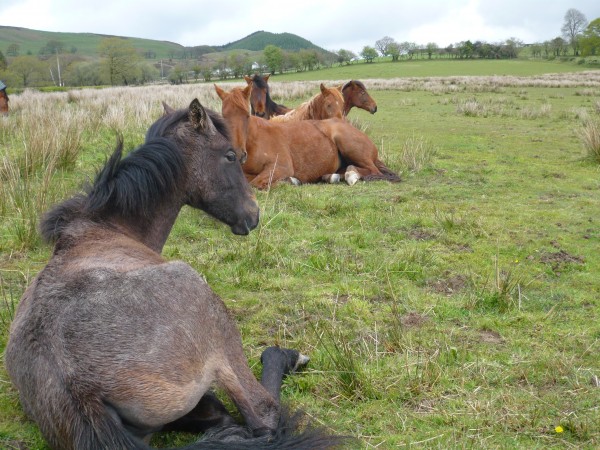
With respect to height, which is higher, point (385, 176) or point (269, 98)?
point (269, 98)

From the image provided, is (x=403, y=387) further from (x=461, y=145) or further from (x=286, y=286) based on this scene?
(x=461, y=145)

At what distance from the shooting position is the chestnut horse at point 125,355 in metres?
2.49

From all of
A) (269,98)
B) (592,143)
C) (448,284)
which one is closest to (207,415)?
(448,284)

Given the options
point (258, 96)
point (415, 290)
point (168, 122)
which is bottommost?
point (415, 290)

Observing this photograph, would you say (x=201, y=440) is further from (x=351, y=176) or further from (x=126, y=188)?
(x=351, y=176)

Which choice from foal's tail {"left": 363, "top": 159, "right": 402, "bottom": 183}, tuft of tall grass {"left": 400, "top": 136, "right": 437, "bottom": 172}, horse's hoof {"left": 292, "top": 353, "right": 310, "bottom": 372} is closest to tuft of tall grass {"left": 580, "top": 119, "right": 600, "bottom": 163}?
tuft of tall grass {"left": 400, "top": 136, "right": 437, "bottom": 172}

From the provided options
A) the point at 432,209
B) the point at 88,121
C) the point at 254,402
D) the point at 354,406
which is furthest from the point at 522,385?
the point at 88,121

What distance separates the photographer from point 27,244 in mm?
6164

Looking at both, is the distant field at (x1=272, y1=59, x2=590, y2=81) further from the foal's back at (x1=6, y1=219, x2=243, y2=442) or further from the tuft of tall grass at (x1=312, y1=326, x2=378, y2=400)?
the foal's back at (x1=6, y1=219, x2=243, y2=442)

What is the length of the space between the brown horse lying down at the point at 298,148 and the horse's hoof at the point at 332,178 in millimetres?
38

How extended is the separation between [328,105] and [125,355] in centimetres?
1160

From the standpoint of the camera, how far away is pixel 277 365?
367 cm

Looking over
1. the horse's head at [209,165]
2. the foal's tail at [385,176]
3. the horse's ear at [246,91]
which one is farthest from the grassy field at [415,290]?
the horse's ear at [246,91]

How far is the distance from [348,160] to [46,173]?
19.7 ft
